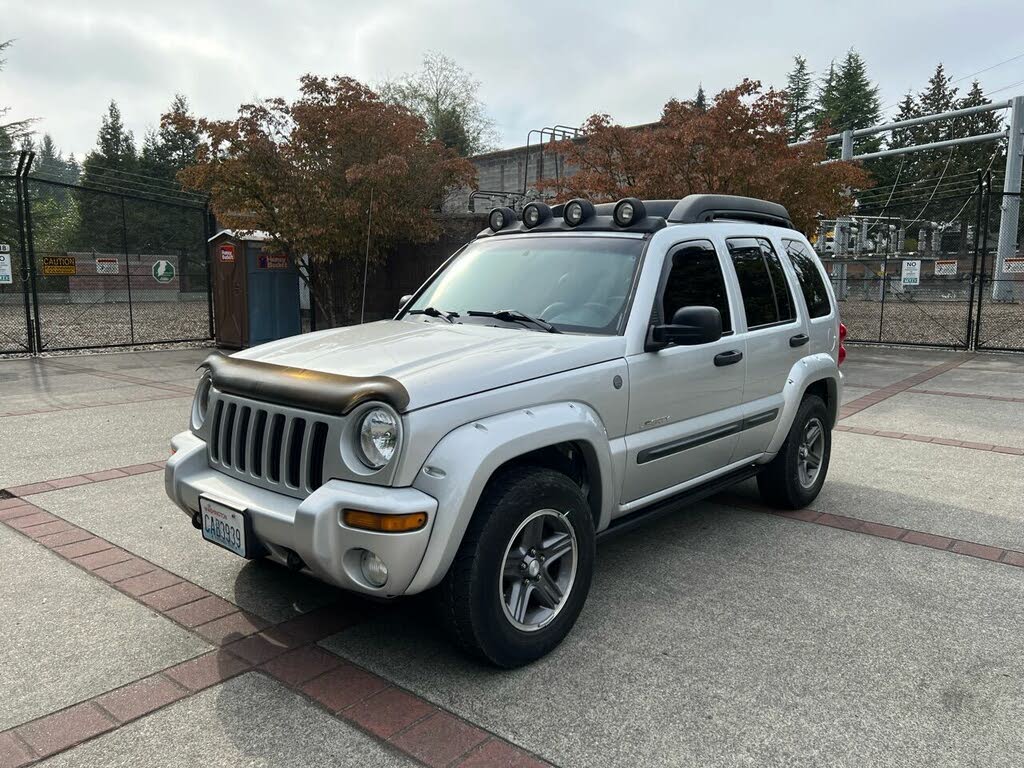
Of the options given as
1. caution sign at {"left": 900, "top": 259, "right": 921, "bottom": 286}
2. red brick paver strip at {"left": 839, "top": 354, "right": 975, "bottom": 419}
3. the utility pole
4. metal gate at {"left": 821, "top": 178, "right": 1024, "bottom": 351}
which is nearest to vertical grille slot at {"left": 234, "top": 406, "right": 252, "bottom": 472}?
red brick paver strip at {"left": 839, "top": 354, "right": 975, "bottom": 419}

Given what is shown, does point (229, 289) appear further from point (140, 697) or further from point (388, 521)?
point (388, 521)

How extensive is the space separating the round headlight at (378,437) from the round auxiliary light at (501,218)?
230 centimetres

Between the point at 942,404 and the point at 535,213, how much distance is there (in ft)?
23.4

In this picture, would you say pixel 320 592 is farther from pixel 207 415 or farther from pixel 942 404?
pixel 942 404

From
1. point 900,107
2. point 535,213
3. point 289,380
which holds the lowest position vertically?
point 289,380

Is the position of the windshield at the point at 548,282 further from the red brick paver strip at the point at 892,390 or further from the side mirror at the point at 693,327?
the red brick paver strip at the point at 892,390

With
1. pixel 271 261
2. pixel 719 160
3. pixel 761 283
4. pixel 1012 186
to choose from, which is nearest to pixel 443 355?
pixel 761 283

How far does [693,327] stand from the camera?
364 centimetres

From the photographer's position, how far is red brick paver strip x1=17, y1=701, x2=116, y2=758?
105 inches

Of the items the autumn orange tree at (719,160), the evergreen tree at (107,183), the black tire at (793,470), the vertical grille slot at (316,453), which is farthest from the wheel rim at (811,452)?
the evergreen tree at (107,183)

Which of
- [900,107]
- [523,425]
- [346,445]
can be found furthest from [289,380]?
[900,107]

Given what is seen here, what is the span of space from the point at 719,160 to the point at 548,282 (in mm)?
9550

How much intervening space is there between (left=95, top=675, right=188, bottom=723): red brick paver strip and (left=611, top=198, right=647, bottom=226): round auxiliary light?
3.03m

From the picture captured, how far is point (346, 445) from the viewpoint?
2.91 metres
